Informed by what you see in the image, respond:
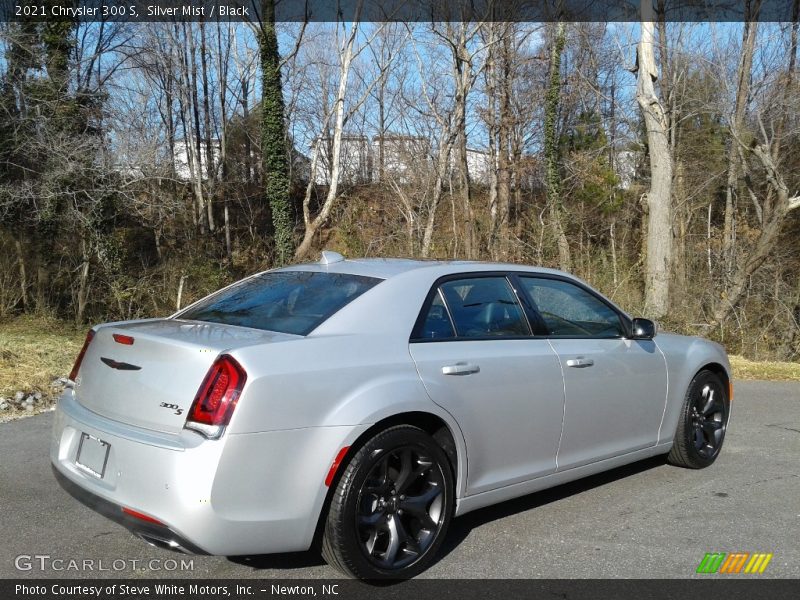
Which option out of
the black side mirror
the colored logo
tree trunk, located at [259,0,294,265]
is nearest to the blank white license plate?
the colored logo

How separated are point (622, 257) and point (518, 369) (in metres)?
19.7

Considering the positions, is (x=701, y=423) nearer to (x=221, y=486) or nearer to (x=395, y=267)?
(x=395, y=267)

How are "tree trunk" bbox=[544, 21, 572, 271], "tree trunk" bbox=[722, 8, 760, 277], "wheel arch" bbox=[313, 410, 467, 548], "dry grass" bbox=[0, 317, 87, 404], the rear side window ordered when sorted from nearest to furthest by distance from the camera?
"wheel arch" bbox=[313, 410, 467, 548] → the rear side window → "dry grass" bbox=[0, 317, 87, 404] → "tree trunk" bbox=[722, 8, 760, 277] → "tree trunk" bbox=[544, 21, 572, 271]

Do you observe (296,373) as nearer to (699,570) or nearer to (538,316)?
(538,316)

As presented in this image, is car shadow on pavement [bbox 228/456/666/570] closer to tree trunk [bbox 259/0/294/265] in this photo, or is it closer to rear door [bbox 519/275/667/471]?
rear door [bbox 519/275/667/471]

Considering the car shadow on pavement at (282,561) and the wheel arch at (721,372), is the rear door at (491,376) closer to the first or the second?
the car shadow on pavement at (282,561)

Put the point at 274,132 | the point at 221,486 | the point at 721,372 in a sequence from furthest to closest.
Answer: the point at 274,132 → the point at 721,372 → the point at 221,486

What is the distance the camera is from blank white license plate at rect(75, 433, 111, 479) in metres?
3.62

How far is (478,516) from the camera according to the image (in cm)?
482

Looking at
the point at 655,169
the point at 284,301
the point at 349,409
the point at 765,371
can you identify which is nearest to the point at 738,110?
the point at 655,169

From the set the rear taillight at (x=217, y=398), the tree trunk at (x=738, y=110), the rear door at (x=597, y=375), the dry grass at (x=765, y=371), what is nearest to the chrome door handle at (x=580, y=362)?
the rear door at (x=597, y=375)

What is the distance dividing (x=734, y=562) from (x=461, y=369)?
70.8 inches

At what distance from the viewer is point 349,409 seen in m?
3.60

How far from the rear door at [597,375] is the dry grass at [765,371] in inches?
241
